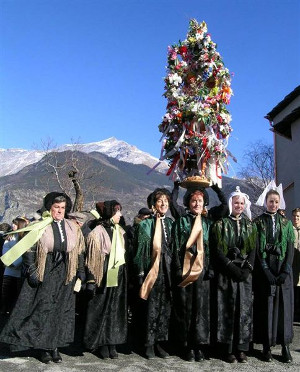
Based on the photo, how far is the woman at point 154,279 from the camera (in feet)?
17.9

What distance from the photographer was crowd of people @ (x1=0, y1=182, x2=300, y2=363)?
5273 millimetres

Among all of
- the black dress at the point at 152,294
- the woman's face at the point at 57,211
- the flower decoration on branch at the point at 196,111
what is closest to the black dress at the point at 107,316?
the black dress at the point at 152,294

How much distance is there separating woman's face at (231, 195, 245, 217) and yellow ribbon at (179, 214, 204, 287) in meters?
0.45

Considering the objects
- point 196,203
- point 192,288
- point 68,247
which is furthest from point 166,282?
point 68,247

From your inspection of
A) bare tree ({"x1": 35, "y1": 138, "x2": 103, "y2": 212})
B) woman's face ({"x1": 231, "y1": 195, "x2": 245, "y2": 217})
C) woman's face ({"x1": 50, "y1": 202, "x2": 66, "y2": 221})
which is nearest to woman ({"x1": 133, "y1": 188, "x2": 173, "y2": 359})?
woman's face ({"x1": 231, "y1": 195, "x2": 245, "y2": 217})

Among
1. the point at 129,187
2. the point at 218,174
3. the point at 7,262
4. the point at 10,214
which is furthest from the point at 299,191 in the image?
the point at 129,187

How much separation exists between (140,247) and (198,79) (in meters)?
3.43

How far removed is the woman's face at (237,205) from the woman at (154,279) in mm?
823

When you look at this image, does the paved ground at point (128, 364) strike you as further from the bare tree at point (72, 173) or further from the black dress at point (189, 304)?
the bare tree at point (72, 173)

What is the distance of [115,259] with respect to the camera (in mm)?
5617

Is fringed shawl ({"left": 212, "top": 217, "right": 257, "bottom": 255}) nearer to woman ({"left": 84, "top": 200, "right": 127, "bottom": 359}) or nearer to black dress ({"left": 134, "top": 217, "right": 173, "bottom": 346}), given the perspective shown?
black dress ({"left": 134, "top": 217, "right": 173, "bottom": 346})

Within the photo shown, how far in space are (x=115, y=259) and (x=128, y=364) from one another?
1217 mm

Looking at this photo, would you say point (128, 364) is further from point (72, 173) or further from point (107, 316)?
point (72, 173)

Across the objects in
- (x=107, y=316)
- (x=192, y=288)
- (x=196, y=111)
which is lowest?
(x=107, y=316)
